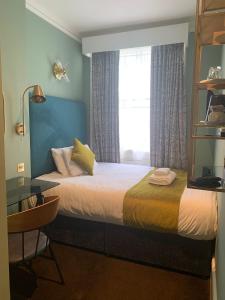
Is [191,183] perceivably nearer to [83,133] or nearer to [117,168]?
[117,168]

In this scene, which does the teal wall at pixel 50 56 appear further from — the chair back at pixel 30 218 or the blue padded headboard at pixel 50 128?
the chair back at pixel 30 218

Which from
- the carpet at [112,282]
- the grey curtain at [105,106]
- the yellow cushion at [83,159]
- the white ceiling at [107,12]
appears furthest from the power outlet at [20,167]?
the white ceiling at [107,12]

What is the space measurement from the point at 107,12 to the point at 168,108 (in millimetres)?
1563

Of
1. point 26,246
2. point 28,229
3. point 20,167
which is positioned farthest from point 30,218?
point 20,167

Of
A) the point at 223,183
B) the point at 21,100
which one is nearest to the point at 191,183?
Result: the point at 223,183

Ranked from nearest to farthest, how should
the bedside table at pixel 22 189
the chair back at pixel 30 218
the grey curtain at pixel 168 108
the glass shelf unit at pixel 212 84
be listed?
1. the glass shelf unit at pixel 212 84
2. the chair back at pixel 30 218
3. the bedside table at pixel 22 189
4. the grey curtain at pixel 168 108

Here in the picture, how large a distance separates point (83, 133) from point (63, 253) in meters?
2.14

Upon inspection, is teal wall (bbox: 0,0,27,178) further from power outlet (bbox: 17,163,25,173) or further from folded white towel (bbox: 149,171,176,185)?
folded white towel (bbox: 149,171,176,185)

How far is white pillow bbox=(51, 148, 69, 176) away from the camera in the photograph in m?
3.08

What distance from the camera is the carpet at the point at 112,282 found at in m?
1.88

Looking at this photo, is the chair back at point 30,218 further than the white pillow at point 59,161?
No

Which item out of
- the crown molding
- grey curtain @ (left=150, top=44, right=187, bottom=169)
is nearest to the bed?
grey curtain @ (left=150, top=44, right=187, bottom=169)

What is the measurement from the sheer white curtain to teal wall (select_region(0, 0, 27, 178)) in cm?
180

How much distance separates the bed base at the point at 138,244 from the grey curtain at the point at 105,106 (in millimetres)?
1703
